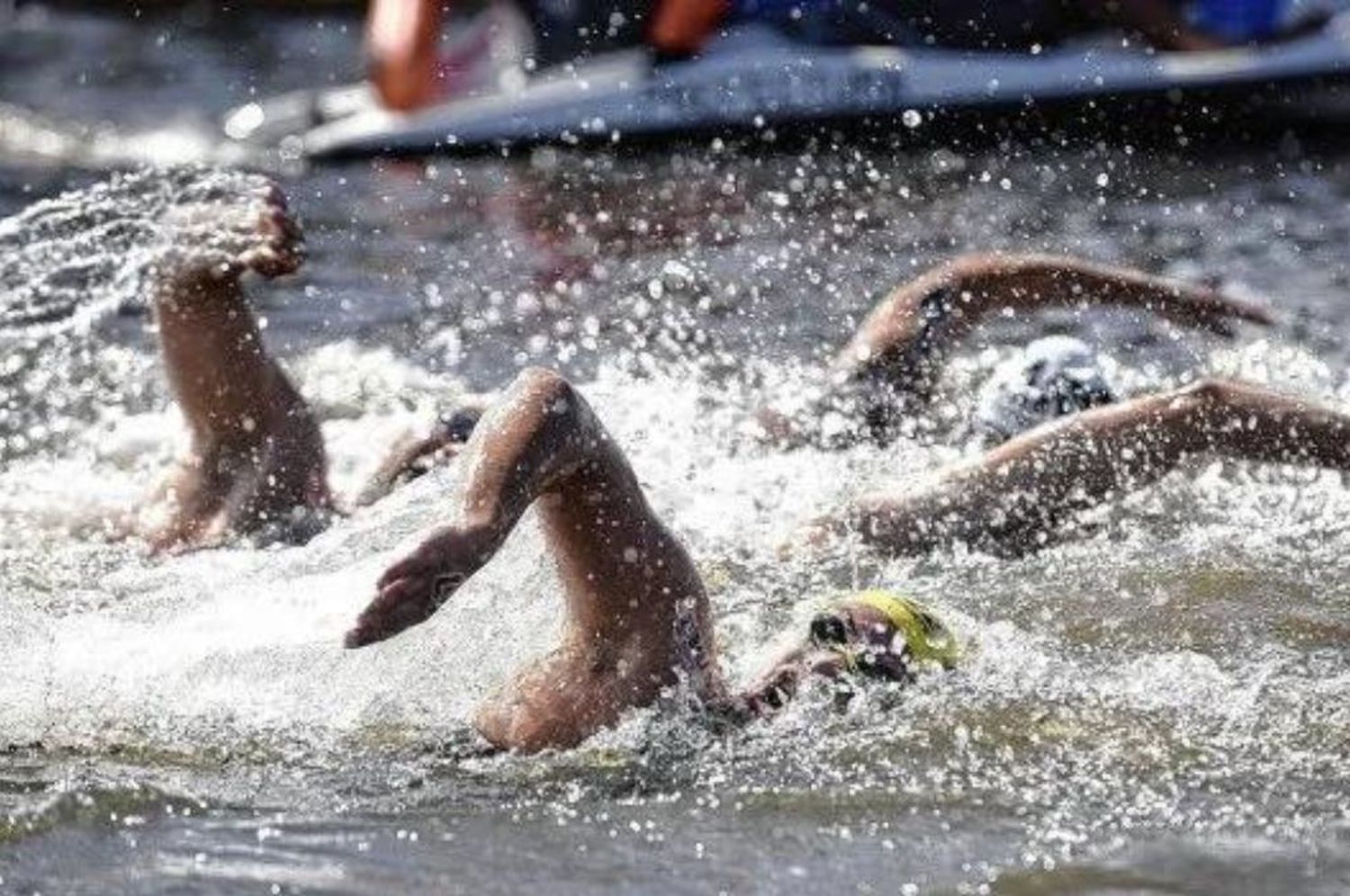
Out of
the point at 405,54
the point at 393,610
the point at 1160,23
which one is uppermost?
the point at 405,54

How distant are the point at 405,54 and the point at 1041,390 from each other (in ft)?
24.9

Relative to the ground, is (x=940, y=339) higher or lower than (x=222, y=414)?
lower

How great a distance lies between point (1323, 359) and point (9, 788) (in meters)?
5.49

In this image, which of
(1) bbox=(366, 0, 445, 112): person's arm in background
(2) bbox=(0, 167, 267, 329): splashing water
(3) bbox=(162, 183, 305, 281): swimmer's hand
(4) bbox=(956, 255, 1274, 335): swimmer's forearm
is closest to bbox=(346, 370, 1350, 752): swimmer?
(4) bbox=(956, 255, 1274, 335): swimmer's forearm

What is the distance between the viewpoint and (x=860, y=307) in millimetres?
11055

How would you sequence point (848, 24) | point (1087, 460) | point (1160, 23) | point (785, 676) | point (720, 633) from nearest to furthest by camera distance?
point (785, 676) < point (720, 633) < point (1087, 460) < point (1160, 23) < point (848, 24)

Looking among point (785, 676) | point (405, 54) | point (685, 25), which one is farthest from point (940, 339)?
point (405, 54)

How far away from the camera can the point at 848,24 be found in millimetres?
14812

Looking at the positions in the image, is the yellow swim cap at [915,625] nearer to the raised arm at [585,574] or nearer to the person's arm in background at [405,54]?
the raised arm at [585,574]

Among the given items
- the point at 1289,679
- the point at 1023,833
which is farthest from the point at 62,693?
the point at 1289,679

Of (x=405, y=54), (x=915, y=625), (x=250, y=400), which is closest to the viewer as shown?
(x=915, y=625)

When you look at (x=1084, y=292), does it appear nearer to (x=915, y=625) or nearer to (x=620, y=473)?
(x=915, y=625)

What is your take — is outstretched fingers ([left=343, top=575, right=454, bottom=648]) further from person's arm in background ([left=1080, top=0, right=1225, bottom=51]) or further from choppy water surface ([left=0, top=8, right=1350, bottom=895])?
person's arm in background ([left=1080, top=0, right=1225, bottom=51])

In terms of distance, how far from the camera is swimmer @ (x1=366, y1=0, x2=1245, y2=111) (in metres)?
14.6
